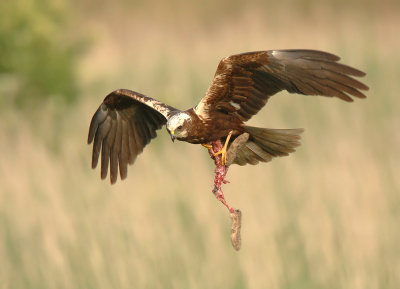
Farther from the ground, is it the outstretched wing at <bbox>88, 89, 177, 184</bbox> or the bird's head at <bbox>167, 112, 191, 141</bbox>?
the outstretched wing at <bbox>88, 89, 177, 184</bbox>

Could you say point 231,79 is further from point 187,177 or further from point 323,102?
point 323,102

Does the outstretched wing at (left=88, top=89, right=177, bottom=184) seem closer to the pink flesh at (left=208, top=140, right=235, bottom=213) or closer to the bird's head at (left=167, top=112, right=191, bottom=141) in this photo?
the bird's head at (left=167, top=112, right=191, bottom=141)

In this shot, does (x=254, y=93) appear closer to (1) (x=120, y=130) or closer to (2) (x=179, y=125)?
(2) (x=179, y=125)

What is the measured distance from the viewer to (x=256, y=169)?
6.20 m

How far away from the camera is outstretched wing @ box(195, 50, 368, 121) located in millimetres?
3703

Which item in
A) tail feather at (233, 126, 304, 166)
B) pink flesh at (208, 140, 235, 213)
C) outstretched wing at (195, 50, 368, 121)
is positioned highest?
outstretched wing at (195, 50, 368, 121)

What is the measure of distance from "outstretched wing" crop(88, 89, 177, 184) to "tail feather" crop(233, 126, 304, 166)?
3.23 feet

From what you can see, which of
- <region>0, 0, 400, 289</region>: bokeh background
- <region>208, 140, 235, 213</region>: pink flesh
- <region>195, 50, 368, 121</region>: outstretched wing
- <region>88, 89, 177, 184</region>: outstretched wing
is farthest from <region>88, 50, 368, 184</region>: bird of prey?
<region>0, 0, 400, 289</region>: bokeh background

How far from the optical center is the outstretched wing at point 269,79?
12.1ft

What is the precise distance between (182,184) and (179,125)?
264cm

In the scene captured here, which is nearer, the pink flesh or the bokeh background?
the pink flesh

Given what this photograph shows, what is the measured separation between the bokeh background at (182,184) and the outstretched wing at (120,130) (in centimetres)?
64

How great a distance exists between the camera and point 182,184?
20.2 feet

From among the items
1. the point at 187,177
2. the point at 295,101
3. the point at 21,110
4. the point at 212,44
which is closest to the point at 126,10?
the point at 212,44
